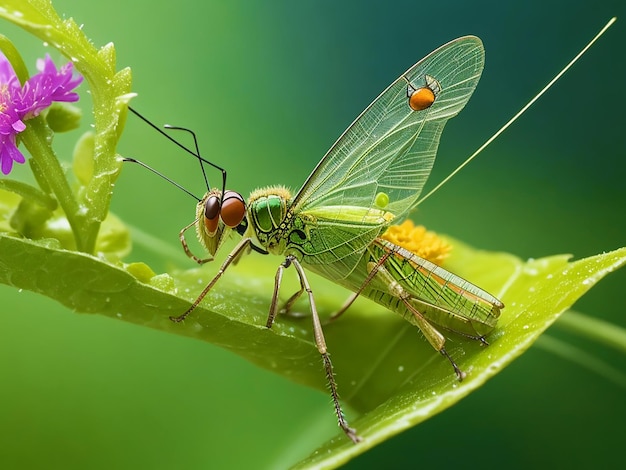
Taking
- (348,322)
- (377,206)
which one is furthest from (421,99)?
(348,322)

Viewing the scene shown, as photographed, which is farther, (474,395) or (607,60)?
(607,60)

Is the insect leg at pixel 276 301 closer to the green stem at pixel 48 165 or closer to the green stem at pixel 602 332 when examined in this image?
the green stem at pixel 48 165

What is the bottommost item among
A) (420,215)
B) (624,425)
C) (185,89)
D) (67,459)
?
(624,425)

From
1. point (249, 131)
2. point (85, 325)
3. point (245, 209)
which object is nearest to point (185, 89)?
point (249, 131)

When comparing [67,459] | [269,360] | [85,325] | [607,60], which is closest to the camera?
[269,360]

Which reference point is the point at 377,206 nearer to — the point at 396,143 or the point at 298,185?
the point at 396,143

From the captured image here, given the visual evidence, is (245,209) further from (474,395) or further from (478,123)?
(478,123)

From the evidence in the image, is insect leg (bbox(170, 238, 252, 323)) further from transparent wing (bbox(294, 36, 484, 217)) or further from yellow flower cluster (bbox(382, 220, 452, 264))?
yellow flower cluster (bbox(382, 220, 452, 264))
